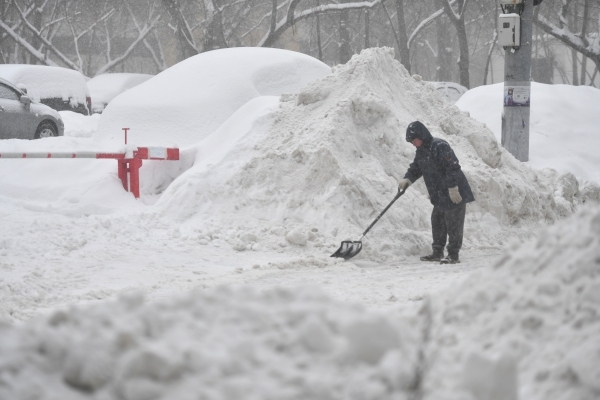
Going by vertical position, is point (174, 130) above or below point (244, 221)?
above

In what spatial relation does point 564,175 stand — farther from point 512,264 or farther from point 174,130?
point 512,264

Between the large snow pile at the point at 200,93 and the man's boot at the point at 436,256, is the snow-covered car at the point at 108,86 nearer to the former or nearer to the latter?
the large snow pile at the point at 200,93

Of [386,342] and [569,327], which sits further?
[569,327]

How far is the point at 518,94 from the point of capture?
11.7 meters

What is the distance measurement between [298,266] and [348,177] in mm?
1531

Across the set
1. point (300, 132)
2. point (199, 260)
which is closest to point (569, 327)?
point (199, 260)

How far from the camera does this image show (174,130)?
10.7m

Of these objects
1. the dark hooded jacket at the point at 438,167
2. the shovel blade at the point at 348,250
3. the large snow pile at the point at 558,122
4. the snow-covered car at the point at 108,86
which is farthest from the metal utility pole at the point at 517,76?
the snow-covered car at the point at 108,86

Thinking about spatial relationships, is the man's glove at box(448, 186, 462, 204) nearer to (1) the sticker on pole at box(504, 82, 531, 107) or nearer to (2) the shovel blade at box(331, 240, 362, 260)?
(2) the shovel blade at box(331, 240, 362, 260)

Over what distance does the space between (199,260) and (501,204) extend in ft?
12.4

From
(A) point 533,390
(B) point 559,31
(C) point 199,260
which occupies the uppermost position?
(B) point 559,31

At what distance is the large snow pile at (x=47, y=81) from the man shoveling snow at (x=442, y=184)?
41.8 feet

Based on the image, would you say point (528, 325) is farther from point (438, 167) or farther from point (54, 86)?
point (54, 86)

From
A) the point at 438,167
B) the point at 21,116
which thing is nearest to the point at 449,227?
the point at 438,167
